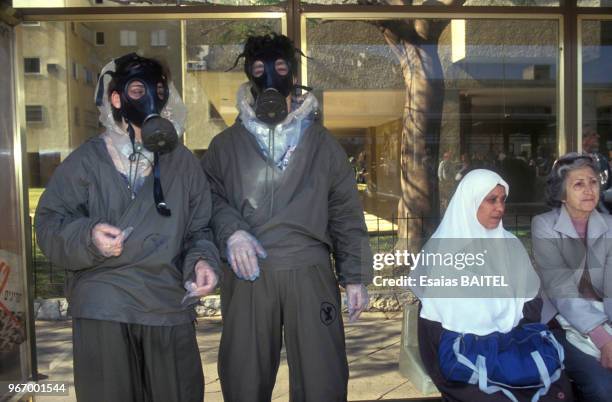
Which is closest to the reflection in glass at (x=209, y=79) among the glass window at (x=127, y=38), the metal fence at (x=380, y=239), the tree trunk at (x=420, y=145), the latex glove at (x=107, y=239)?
the glass window at (x=127, y=38)

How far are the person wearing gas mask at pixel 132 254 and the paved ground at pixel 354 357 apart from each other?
1.75m

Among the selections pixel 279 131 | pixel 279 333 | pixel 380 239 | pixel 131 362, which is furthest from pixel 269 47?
pixel 380 239

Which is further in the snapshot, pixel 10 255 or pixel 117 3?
pixel 117 3

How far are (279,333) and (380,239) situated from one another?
2297 millimetres

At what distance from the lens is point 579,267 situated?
119 inches

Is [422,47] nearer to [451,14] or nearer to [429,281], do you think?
[451,14]

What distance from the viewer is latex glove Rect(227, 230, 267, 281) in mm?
2367

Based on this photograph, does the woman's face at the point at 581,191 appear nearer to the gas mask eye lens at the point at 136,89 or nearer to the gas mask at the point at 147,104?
the gas mask at the point at 147,104

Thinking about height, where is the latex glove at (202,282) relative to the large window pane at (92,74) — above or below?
below

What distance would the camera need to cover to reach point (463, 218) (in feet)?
9.64

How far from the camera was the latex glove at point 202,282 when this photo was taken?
219 cm

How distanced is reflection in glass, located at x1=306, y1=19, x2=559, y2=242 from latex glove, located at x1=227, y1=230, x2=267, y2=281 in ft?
7.81

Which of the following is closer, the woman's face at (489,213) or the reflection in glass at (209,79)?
the woman's face at (489,213)

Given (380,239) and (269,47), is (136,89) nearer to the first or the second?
(269,47)
